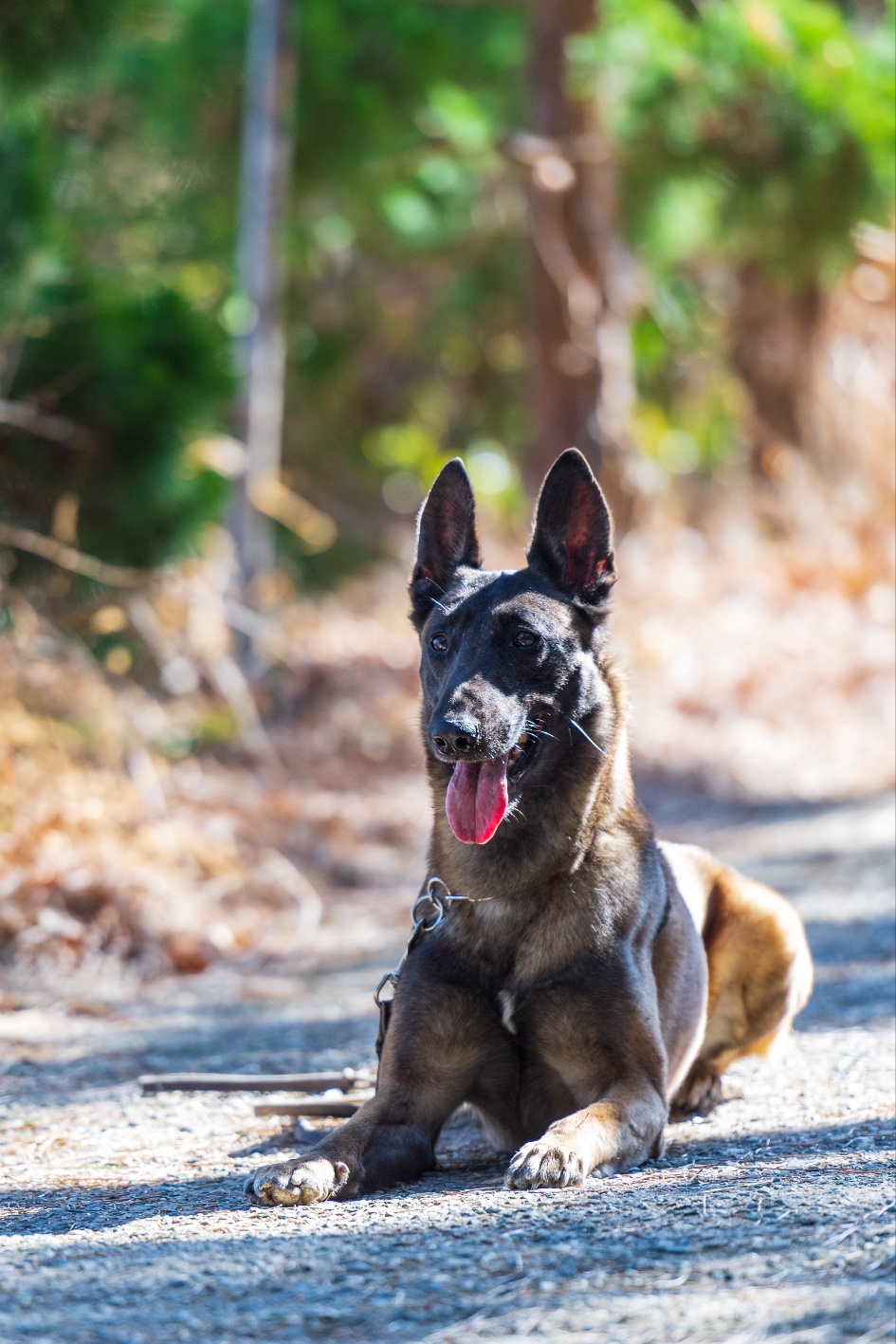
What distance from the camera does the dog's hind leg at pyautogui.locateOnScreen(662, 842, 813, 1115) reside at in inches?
191

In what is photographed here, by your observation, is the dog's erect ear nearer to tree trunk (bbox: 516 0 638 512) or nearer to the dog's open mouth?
the dog's open mouth

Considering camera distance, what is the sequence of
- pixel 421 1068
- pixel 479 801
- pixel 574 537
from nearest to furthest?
pixel 421 1068 < pixel 479 801 < pixel 574 537

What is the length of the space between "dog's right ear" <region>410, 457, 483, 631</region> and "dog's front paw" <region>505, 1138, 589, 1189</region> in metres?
1.71

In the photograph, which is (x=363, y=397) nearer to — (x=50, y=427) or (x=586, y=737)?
(x=50, y=427)

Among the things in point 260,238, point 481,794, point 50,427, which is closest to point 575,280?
point 260,238

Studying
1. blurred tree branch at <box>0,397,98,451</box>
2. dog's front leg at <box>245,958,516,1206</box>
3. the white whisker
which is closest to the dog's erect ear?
the white whisker

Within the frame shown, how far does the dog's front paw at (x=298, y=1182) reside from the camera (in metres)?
3.34

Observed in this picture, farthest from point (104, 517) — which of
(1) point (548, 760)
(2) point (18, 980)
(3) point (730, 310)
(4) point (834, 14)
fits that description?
(3) point (730, 310)

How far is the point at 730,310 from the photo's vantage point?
18.2m

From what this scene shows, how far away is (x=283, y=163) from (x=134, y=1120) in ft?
28.2

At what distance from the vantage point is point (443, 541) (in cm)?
456

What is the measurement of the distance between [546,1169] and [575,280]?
1077 centimetres

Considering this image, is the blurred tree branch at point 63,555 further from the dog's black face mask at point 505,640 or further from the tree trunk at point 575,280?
the tree trunk at point 575,280

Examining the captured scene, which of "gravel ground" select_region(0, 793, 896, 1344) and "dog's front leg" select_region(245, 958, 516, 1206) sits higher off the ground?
"dog's front leg" select_region(245, 958, 516, 1206)
